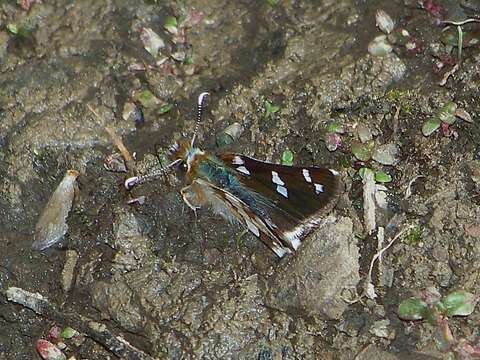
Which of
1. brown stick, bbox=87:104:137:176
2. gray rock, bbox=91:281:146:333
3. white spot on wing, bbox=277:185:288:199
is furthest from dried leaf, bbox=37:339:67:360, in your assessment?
white spot on wing, bbox=277:185:288:199

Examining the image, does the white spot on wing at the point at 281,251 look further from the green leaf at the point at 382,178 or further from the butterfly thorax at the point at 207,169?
the green leaf at the point at 382,178

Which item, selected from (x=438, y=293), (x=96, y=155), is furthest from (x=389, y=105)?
(x=96, y=155)

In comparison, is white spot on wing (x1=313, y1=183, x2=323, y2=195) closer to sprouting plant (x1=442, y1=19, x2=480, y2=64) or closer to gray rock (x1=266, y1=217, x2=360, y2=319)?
gray rock (x1=266, y1=217, x2=360, y2=319)

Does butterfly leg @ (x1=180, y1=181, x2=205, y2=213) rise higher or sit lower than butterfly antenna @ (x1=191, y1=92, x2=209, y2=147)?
lower

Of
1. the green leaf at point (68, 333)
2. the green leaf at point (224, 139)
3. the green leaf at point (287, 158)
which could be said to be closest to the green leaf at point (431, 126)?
the green leaf at point (287, 158)

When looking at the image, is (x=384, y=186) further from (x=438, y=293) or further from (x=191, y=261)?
(x=191, y=261)

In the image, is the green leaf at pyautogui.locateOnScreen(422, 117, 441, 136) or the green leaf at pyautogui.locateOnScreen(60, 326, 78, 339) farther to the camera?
the green leaf at pyautogui.locateOnScreen(60, 326, 78, 339)
